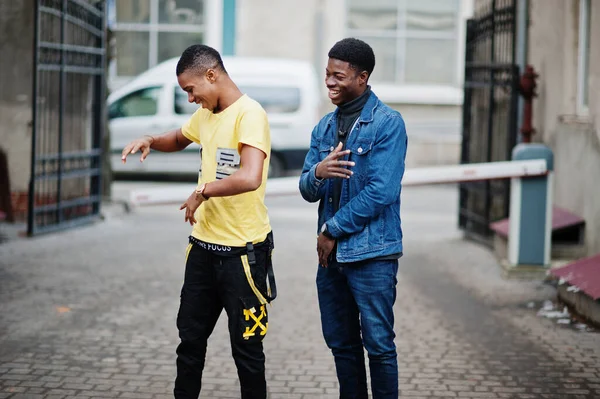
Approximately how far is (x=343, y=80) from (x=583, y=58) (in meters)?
5.86

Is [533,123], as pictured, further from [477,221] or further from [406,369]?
[406,369]

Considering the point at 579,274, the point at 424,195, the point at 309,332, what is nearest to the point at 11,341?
the point at 309,332

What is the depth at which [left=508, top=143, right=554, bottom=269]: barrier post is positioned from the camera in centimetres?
882

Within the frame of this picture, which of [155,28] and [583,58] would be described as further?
[155,28]

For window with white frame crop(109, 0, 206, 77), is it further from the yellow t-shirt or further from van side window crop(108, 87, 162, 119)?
the yellow t-shirt

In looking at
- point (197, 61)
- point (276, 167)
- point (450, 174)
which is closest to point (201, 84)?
point (197, 61)

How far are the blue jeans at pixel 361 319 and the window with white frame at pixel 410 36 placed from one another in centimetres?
1744

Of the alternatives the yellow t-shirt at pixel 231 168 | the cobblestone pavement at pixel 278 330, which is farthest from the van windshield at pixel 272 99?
the yellow t-shirt at pixel 231 168

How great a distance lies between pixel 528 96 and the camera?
9.92 metres

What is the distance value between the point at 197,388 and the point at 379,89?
1716 centimetres

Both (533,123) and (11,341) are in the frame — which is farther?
(533,123)

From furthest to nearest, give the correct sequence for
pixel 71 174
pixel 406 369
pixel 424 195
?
pixel 424 195
pixel 71 174
pixel 406 369

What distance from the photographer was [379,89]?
21484mm

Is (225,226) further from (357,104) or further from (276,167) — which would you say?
(276,167)
